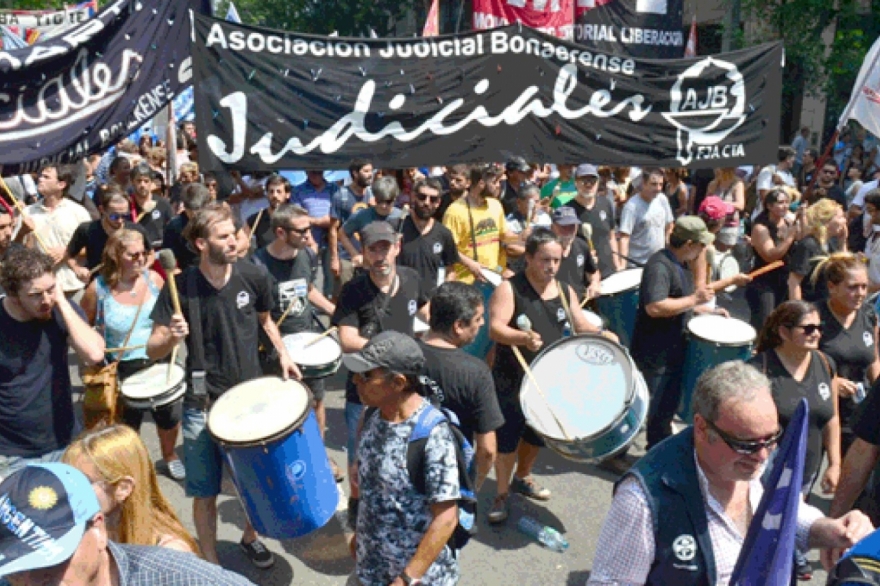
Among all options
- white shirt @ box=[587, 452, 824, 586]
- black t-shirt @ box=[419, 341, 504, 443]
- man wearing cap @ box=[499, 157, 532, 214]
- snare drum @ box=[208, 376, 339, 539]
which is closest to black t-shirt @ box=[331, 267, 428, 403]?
snare drum @ box=[208, 376, 339, 539]

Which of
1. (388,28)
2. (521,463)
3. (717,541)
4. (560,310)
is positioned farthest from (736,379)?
(388,28)

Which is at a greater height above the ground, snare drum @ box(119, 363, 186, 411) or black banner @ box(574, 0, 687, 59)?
black banner @ box(574, 0, 687, 59)

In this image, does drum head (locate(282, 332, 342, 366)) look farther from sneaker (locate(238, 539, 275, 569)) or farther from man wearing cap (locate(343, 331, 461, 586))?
man wearing cap (locate(343, 331, 461, 586))

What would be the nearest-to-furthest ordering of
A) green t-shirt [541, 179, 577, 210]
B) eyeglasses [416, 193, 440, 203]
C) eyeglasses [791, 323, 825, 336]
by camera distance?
eyeglasses [791, 323, 825, 336] < eyeglasses [416, 193, 440, 203] < green t-shirt [541, 179, 577, 210]

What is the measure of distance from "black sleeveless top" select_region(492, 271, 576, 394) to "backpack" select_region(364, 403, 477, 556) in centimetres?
194

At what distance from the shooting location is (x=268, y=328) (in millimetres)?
4684

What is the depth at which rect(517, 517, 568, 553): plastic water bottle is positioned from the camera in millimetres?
4797

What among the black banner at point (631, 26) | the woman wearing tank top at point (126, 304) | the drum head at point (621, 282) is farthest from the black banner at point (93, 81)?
the black banner at point (631, 26)

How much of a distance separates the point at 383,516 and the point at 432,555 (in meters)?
0.24

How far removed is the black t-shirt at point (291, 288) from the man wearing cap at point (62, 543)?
12.2 ft

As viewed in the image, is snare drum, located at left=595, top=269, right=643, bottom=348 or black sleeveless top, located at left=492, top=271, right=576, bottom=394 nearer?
black sleeveless top, located at left=492, top=271, right=576, bottom=394

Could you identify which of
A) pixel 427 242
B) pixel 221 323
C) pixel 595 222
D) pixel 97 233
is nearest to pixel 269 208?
pixel 97 233

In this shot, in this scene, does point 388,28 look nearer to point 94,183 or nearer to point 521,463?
point 94,183

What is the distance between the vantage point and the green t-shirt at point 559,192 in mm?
9344
